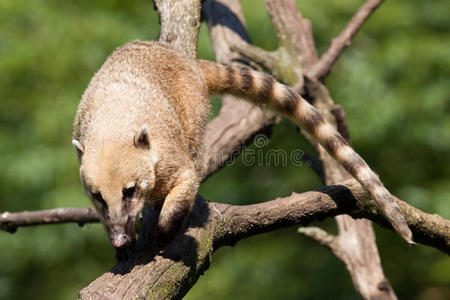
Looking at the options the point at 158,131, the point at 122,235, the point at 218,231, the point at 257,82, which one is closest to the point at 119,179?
the point at 122,235

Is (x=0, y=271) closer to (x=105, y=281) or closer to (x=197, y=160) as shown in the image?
(x=197, y=160)

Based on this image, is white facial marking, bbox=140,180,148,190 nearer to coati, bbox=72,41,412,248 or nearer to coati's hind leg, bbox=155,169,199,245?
coati, bbox=72,41,412,248

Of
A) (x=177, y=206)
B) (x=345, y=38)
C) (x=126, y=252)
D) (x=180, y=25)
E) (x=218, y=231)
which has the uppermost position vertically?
(x=345, y=38)

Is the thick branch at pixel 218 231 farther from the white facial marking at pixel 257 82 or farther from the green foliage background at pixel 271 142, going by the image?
the green foliage background at pixel 271 142

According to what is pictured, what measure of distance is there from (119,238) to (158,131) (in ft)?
2.96

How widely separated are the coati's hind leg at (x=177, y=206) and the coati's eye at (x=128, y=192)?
26 centimetres

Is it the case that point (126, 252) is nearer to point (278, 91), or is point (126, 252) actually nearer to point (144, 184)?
point (144, 184)

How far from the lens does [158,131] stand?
13.9 ft

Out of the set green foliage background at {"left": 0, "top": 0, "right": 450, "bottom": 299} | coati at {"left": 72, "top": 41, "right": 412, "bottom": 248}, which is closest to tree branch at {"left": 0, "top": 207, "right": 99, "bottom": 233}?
coati at {"left": 72, "top": 41, "right": 412, "bottom": 248}

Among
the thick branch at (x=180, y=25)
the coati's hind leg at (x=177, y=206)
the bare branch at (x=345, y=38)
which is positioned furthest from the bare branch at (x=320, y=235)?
the thick branch at (x=180, y=25)

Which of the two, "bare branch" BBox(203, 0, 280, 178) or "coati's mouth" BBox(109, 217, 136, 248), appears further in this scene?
"bare branch" BBox(203, 0, 280, 178)

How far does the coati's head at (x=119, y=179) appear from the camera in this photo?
3.72m

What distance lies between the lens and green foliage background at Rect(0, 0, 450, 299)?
25.5 feet

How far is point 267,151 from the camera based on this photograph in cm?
823
